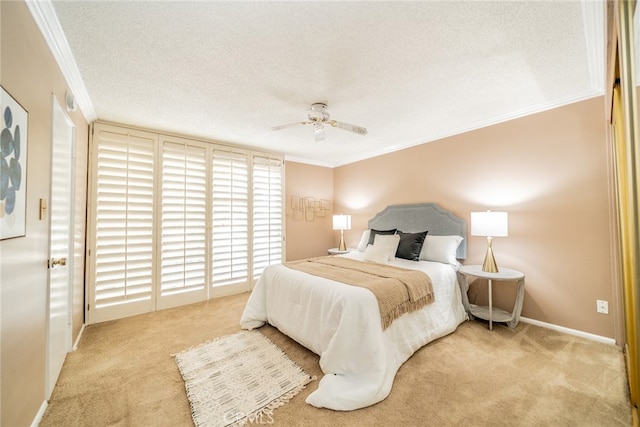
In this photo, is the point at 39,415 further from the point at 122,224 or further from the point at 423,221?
the point at 423,221

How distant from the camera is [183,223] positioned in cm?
355

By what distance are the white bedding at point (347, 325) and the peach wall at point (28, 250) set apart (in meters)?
1.56

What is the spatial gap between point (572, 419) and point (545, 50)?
2.48 metres

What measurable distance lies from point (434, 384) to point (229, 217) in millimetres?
3352

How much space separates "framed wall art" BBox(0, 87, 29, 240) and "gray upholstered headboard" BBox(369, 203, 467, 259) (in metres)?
3.92

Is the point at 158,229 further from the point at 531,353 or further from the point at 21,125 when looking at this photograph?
the point at 531,353

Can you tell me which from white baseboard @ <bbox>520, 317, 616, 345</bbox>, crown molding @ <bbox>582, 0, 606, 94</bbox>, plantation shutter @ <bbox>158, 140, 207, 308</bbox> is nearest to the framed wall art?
plantation shutter @ <bbox>158, 140, 207, 308</bbox>

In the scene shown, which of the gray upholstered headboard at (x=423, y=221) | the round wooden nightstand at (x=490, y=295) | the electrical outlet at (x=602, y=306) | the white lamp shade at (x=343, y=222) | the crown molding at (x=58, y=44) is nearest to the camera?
the crown molding at (x=58, y=44)

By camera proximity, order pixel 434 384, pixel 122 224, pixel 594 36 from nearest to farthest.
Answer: pixel 594 36
pixel 434 384
pixel 122 224

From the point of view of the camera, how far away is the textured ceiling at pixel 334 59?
1.49 m

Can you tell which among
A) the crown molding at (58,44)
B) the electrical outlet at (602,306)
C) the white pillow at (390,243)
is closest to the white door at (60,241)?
the crown molding at (58,44)

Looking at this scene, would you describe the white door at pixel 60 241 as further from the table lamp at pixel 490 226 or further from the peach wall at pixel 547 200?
the peach wall at pixel 547 200

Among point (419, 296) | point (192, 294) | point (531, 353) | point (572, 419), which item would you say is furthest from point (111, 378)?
point (531, 353)

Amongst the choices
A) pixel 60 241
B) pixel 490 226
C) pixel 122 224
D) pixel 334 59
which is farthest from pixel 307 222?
pixel 60 241
